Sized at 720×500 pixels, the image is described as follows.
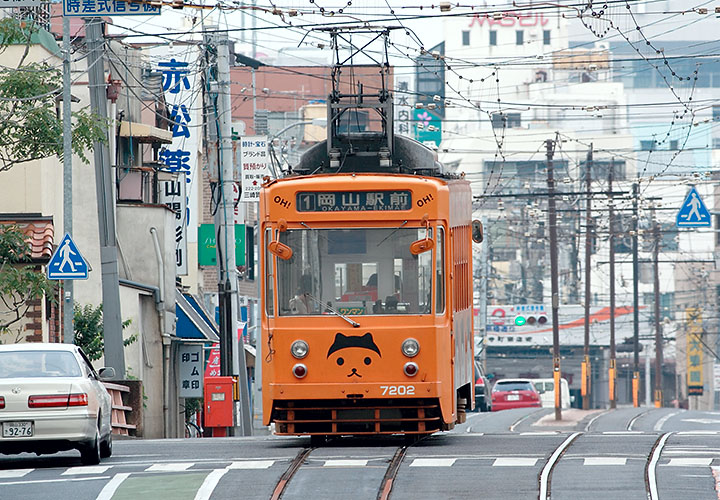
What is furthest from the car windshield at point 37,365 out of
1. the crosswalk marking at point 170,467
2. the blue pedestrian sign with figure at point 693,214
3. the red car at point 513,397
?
the red car at point 513,397

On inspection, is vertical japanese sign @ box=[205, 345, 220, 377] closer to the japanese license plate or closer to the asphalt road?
the asphalt road

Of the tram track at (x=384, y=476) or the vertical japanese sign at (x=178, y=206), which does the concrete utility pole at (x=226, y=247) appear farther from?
the tram track at (x=384, y=476)

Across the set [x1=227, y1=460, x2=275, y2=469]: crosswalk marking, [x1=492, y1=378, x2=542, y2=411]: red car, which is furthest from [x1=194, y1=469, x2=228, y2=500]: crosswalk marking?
[x1=492, y1=378, x2=542, y2=411]: red car

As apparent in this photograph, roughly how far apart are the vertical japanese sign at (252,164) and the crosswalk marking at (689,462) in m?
19.9

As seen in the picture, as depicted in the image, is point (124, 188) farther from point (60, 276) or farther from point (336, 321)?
point (336, 321)

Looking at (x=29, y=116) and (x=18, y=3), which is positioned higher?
(x=18, y=3)

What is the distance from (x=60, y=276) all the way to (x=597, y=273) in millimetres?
86644

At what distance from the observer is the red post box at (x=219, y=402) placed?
28500mm

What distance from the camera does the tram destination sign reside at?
17.0m

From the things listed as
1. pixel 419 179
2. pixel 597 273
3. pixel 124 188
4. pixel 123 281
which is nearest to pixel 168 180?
pixel 124 188

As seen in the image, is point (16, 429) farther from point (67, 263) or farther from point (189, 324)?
point (189, 324)

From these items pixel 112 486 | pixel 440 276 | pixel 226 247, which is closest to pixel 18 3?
pixel 440 276

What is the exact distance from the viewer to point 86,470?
622 inches

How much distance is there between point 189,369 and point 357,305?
21795 millimetres
